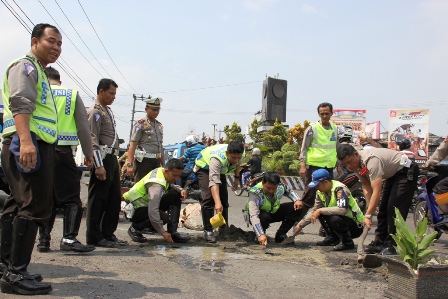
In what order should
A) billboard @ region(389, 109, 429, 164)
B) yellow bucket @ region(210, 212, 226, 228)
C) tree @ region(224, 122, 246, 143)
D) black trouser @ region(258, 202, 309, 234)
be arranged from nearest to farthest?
yellow bucket @ region(210, 212, 226, 228) < black trouser @ region(258, 202, 309, 234) < billboard @ region(389, 109, 429, 164) < tree @ region(224, 122, 246, 143)

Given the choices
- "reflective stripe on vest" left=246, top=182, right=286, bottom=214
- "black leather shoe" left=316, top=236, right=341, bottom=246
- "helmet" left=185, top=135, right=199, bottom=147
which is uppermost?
"helmet" left=185, top=135, right=199, bottom=147

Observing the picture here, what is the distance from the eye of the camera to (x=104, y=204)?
519 centimetres

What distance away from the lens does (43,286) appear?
314cm

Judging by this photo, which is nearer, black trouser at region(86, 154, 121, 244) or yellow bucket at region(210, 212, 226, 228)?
black trouser at region(86, 154, 121, 244)

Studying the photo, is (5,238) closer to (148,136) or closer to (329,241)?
(148,136)

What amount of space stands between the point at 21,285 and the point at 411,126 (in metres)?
23.2

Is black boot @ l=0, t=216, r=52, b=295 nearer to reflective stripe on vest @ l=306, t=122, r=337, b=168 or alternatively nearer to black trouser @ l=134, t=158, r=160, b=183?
black trouser @ l=134, t=158, r=160, b=183

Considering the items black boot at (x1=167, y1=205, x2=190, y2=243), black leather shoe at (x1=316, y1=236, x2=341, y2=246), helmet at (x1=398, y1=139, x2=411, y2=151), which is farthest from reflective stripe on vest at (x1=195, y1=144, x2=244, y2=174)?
helmet at (x1=398, y1=139, x2=411, y2=151)

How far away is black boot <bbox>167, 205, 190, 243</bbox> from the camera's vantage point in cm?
556

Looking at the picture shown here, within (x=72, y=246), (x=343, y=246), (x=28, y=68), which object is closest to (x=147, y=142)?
(x=72, y=246)

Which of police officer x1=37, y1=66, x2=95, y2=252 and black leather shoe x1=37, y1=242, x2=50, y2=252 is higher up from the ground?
police officer x1=37, y1=66, x2=95, y2=252

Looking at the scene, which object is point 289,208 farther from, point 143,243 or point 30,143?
point 30,143

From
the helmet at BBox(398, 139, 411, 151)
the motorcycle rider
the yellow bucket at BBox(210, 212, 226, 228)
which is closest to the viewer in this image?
the yellow bucket at BBox(210, 212, 226, 228)

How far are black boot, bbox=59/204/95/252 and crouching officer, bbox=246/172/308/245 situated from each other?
6.35ft
